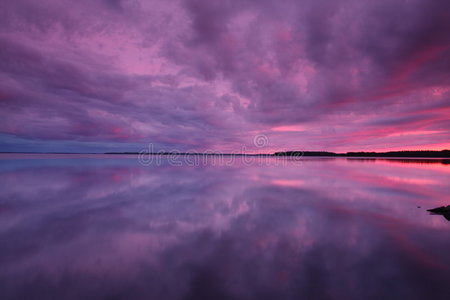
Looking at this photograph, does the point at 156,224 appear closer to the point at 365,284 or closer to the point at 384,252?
the point at 365,284

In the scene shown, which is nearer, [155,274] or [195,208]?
[155,274]

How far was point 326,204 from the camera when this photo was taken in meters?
12.3

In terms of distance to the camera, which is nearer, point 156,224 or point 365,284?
point 365,284

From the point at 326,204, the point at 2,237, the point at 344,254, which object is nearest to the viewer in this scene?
the point at 344,254

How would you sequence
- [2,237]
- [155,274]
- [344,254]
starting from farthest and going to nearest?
[2,237] → [344,254] → [155,274]

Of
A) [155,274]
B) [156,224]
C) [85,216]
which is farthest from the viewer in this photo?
[85,216]

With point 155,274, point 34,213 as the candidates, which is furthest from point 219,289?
point 34,213

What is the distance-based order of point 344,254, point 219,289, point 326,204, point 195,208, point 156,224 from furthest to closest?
point 326,204 < point 195,208 < point 156,224 < point 344,254 < point 219,289

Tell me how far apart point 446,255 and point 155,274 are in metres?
8.94

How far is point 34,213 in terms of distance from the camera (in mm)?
10000

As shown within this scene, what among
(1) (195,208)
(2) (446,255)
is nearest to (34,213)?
(1) (195,208)

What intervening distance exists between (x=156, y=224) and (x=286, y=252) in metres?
5.62

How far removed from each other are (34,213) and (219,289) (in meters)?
11.1

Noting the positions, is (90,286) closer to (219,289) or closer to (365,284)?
(219,289)
